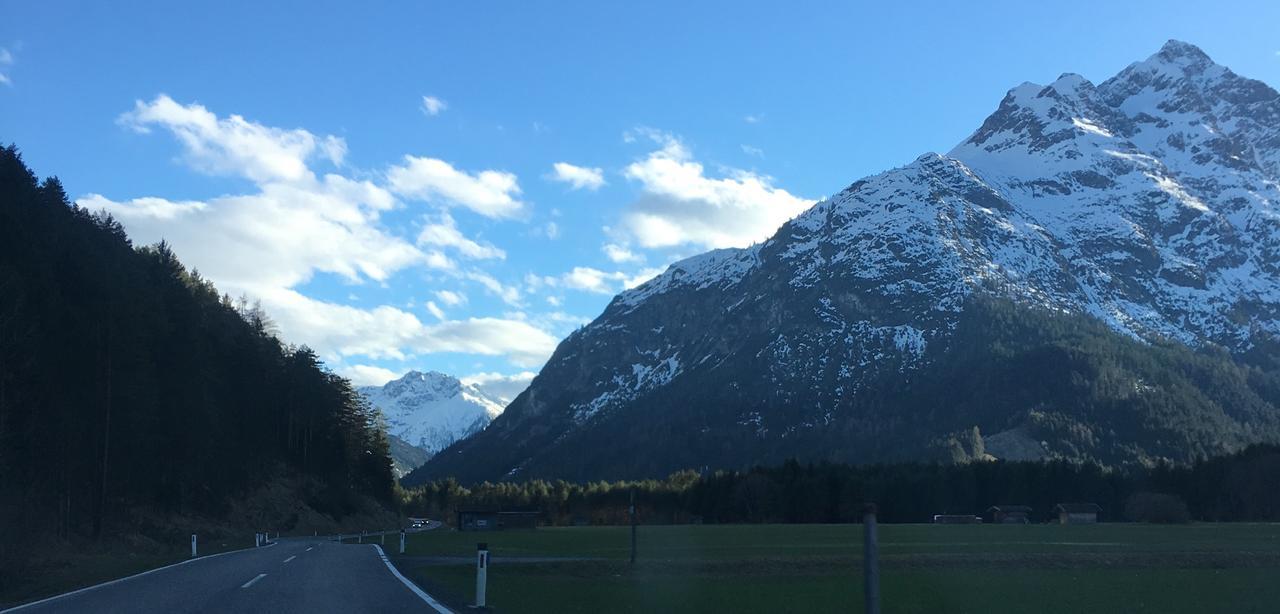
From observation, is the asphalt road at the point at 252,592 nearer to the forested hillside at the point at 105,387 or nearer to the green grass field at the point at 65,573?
the green grass field at the point at 65,573

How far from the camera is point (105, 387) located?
50.1 metres

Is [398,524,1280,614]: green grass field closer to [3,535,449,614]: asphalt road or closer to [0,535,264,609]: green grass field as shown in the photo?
[3,535,449,614]: asphalt road

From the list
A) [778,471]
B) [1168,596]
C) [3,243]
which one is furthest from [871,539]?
[778,471]

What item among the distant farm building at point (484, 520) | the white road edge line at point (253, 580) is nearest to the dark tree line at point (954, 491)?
the distant farm building at point (484, 520)

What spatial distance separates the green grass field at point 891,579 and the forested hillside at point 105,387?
617 inches

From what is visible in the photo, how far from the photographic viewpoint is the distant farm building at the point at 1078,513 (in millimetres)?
150125

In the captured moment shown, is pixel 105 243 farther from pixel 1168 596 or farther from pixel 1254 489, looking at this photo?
pixel 1254 489

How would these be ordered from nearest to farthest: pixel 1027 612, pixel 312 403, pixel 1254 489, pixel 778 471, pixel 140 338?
1. pixel 1027 612
2. pixel 140 338
3. pixel 312 403
4. pixel 1254 489
5. pixel 778 471

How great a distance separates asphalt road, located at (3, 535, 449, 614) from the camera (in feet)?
63.0

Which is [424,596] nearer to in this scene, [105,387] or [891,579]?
[891,579]

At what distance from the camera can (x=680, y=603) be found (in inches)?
1035

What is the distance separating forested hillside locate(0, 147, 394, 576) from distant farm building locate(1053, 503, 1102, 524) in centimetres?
11450

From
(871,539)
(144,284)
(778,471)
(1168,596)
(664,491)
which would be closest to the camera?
(871,539)

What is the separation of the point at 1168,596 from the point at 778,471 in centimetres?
13806
